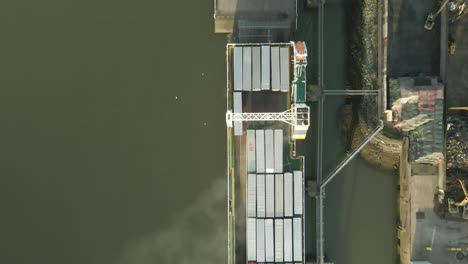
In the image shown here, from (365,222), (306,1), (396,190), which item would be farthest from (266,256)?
(306,1)

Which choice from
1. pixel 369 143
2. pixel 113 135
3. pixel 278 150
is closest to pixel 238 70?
pixel 278 150

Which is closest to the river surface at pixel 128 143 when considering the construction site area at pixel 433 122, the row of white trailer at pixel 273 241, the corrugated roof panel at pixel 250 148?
the construction site area at pixel 433 122

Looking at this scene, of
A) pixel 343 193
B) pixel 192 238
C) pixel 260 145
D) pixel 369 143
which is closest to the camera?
pixel 260 145

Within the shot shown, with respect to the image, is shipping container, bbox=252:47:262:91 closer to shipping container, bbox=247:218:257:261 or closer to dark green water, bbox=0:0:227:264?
dark green water, bbox=0:0:227:264

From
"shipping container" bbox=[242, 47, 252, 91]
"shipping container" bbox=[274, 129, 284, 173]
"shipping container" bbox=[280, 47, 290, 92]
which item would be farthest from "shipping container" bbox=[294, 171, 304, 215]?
"shipping container" bbox=[242, 47, 252, 91]

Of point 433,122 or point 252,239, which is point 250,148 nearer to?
point 252,239

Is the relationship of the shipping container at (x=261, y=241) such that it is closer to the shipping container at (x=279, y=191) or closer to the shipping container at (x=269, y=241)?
the shipping container at (x=269, y=241)
